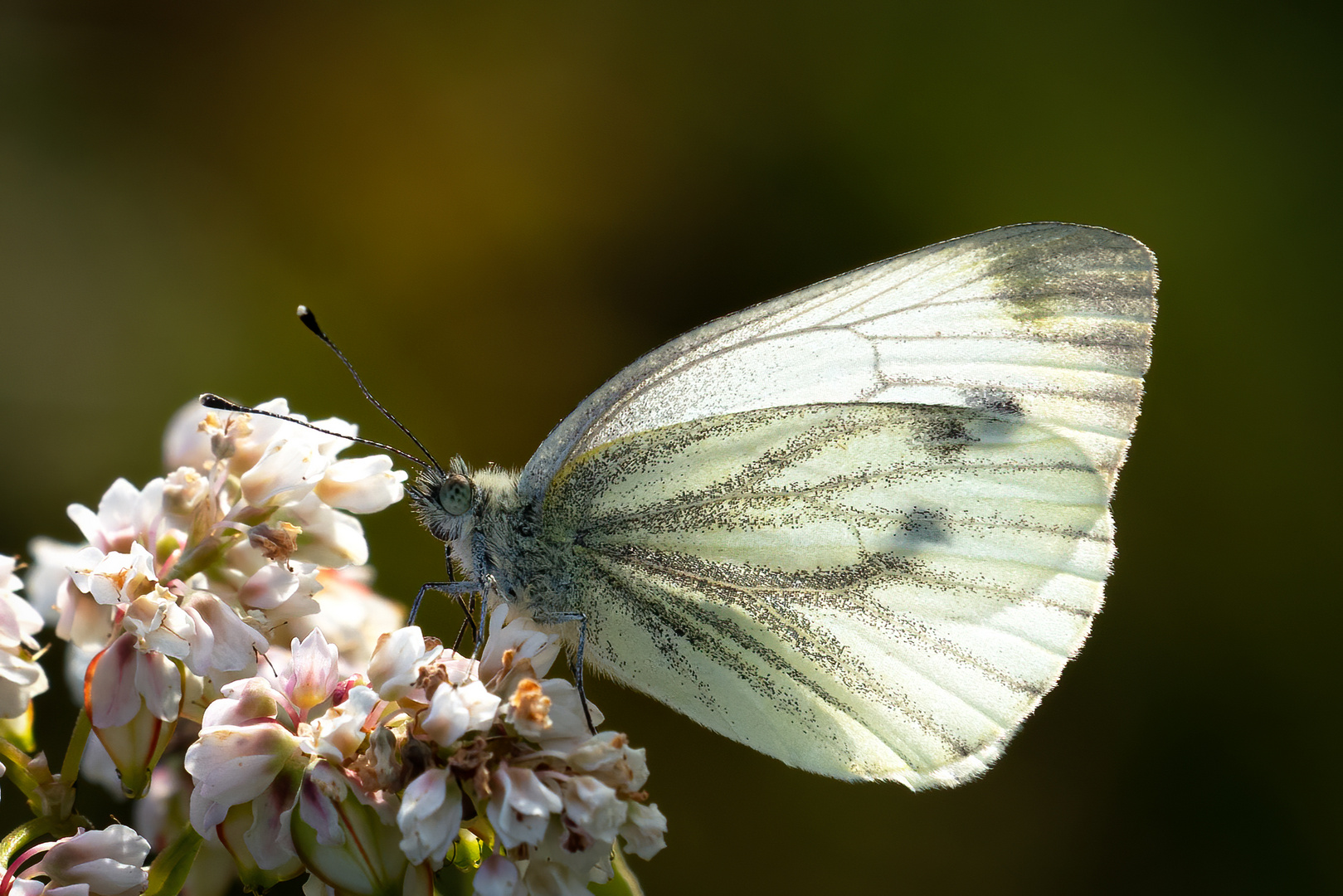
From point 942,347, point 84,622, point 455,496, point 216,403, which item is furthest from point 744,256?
point 84,622

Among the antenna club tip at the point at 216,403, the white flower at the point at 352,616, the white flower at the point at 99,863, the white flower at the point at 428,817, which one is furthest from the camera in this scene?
the white flower at the point at 352,616

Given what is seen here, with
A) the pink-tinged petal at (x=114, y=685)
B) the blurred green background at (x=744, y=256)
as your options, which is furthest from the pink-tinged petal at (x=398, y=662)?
the blurred green background at (x=744, y=256)

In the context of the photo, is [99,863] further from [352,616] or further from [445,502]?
[445,502]

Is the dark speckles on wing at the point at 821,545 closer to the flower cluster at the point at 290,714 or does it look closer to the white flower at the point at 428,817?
the flower cluster at the point at 290,714

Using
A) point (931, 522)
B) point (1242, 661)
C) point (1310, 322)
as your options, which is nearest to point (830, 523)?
point (931, 522)

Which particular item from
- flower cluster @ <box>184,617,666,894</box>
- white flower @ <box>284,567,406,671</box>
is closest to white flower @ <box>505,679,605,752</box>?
flower cluster @ <box>184,617,666,894</box>

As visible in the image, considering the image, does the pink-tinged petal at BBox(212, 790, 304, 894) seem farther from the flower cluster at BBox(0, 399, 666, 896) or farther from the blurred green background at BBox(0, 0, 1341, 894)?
the blurred green background at BBox(0, 0, 1341, 894)

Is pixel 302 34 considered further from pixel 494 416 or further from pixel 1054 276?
pixel 1054 276
